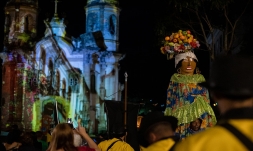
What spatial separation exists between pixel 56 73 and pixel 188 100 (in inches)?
1419

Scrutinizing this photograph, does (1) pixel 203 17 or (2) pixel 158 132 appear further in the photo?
(1) pixel 203 17

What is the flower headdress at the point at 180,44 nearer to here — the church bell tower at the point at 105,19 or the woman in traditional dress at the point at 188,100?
the woman in traditional dress at the point at 188,100

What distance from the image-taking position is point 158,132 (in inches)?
160

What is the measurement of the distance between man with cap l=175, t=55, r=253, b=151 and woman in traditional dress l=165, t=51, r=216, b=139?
549cm

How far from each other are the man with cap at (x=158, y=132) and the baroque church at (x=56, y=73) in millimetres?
36965

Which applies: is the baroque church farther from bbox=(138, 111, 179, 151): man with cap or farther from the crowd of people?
bbox=(138, 111, 179, 151): man with cap

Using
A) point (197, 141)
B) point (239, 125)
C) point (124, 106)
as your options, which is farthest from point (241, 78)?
point (124, 106)

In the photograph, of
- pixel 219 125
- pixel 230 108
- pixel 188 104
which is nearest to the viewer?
pixel 219 125

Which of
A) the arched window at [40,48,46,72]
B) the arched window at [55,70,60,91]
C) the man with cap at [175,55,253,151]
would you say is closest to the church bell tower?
the arched window at [40,48,46,72]

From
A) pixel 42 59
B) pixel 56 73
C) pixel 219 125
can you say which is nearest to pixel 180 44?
pixel 219 125

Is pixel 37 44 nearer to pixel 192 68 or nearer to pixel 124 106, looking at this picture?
pixel 124 106

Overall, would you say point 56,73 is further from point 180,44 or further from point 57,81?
point 180,44

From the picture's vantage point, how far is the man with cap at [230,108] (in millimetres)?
2631

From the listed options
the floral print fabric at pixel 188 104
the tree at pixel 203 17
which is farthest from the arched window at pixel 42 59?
the floral print fabric at pixel 188 104
